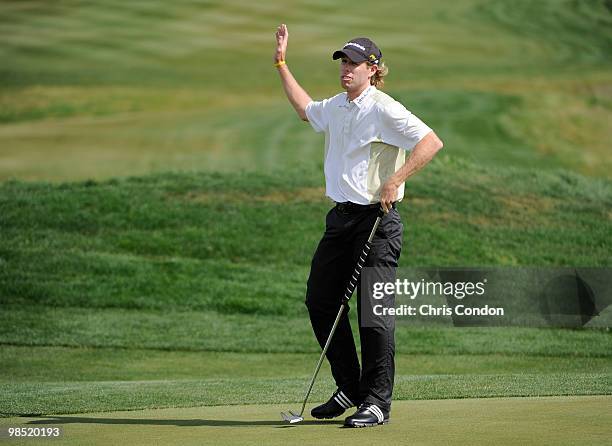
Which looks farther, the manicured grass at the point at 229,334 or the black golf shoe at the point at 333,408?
the manicured grass at the point at 229,334

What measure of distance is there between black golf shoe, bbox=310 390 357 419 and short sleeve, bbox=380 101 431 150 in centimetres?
142

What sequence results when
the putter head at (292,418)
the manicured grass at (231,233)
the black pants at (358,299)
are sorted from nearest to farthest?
the putter head at (292,418) < the black pants at (358,299) < the manicured grass at (231,233)

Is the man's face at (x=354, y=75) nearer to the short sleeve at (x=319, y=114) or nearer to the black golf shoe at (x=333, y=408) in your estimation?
the short sleeve at (x=319, y=114)

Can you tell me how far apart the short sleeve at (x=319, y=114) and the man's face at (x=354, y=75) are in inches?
7.7

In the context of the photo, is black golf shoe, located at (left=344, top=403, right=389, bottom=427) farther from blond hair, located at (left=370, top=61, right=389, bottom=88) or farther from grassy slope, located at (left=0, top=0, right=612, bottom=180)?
grassy slope, located at (left=0, top=0, right=612, bottom=180)

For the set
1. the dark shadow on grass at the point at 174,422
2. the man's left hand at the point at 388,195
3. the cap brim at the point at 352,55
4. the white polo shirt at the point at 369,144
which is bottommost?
the dark shadow on grass at the point at 174,422

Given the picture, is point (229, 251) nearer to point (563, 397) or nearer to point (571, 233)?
point (571, 233)

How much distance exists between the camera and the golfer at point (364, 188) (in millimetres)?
6418

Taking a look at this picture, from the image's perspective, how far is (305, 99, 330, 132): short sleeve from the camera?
22.0ft

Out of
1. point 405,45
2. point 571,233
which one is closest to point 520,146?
point 571,233

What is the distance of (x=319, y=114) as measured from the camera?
6762 mm

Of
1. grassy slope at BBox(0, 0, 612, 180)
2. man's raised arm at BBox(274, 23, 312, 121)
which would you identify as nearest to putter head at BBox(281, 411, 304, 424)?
man's raised arm at BBox(274, 23, 312, 121)

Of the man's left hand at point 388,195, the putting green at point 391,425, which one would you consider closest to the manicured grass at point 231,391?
the putting green at point 391,425

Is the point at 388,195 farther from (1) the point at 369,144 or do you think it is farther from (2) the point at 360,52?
(2) the point at 360,52
